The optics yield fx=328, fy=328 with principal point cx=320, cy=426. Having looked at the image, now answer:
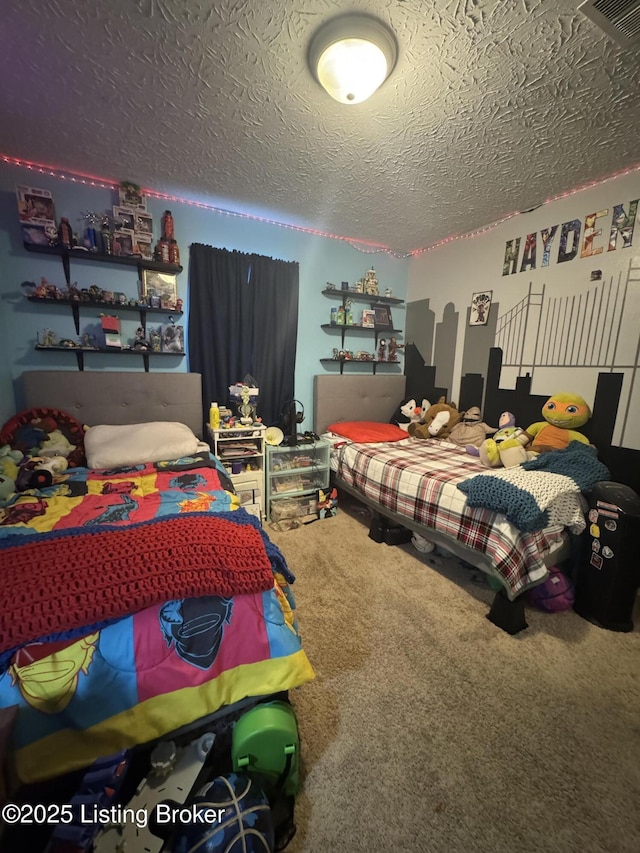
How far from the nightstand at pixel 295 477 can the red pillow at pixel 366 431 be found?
245 mm

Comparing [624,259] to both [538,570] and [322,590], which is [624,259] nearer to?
[538,570]

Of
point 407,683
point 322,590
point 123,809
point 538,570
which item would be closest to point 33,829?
point 123,809

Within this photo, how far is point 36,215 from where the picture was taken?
7.30 ft

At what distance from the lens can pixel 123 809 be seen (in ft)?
2.65

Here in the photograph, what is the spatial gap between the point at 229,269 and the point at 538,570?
10.1 feet

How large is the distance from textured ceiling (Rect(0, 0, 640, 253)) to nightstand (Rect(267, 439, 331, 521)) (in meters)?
2.05

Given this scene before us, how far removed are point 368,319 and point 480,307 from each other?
1.10 metres

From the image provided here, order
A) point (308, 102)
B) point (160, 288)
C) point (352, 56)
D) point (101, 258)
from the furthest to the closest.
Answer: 1. point (160, 288)
2. point (101, 258)
3. point (308, 102)
4. point (352, 56)

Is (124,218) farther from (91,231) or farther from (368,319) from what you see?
(368,319)

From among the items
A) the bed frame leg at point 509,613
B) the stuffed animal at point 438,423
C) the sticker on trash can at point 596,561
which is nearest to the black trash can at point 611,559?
the sticker on trash can at point 596,561

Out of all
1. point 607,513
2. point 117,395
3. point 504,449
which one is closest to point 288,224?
point 117,395

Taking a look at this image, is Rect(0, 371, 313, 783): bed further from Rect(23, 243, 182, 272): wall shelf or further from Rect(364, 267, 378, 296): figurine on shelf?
Rect(364, 267, 378, 296): figurine on shelf

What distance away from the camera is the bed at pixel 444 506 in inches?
65.3

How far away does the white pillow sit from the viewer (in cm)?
221
